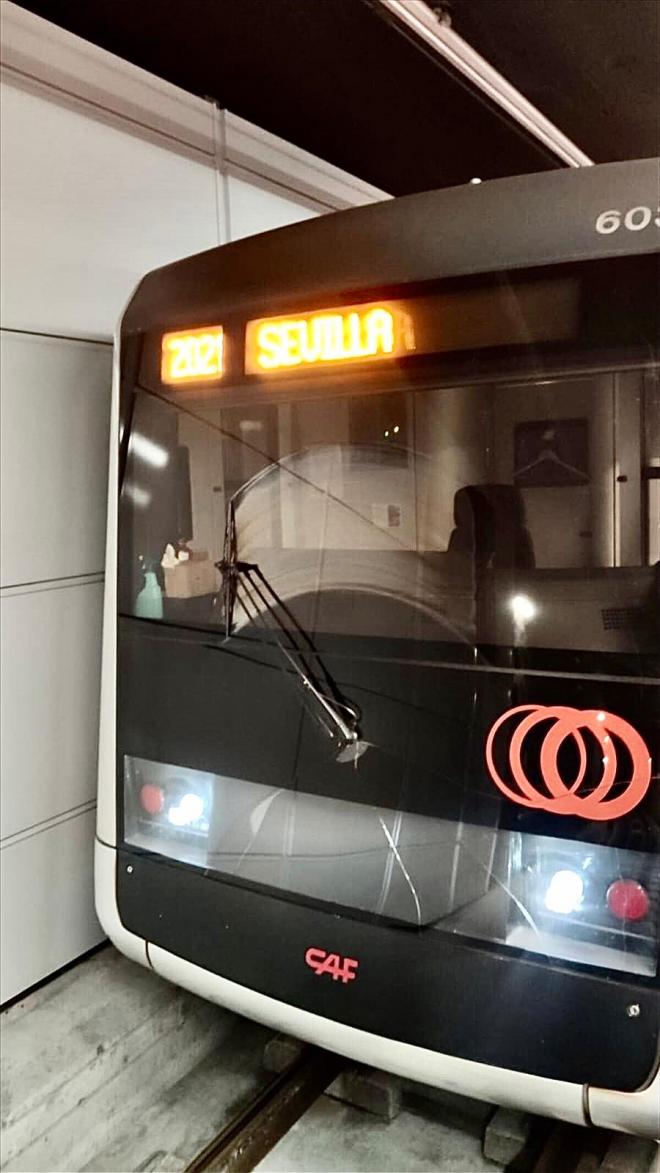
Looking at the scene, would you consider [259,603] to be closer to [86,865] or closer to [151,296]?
→ [151,296]

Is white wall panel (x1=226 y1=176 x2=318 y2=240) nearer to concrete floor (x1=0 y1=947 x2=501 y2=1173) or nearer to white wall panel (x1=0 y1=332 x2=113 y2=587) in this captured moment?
white wall panel (x1=0 y1=332 x2=113 y2=587)

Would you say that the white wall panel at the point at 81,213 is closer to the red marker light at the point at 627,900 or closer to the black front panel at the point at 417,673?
the black front panel at the point at 417,673

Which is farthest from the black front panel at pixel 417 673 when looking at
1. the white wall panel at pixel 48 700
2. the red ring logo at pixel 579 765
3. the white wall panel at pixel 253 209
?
the white wall panel at pixel 253 209

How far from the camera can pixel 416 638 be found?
5.21 feet

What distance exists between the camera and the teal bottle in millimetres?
1892

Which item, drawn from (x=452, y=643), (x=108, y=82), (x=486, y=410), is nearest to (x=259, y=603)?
(x=452, y=643)

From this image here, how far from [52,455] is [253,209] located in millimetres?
954

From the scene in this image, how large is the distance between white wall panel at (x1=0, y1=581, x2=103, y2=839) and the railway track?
74 cm

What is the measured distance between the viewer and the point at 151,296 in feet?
6.22

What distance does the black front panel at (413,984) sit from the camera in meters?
1.42

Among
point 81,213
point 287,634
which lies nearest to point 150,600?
point 287,634

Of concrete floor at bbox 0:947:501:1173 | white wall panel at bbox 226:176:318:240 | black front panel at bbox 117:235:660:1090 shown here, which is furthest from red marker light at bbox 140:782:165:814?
white wall panel at bbox 226:176:318:240

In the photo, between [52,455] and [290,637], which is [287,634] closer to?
[290,637]

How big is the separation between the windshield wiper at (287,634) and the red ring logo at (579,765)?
270 mm
